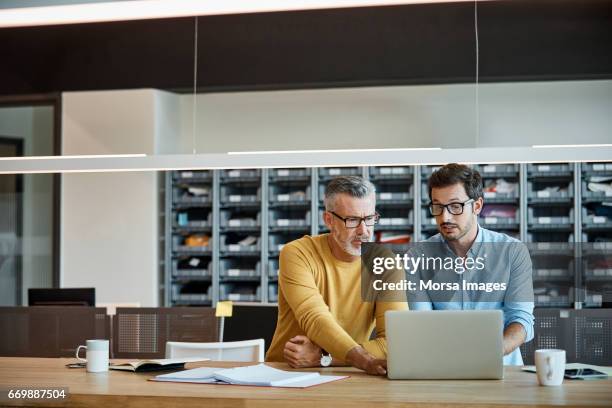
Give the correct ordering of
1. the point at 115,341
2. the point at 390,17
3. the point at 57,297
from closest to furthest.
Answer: the point at 115,341 < the point at 57,297 < the point at 390,17

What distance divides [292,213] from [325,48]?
1.49 m

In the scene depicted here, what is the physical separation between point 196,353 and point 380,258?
3.94 feet

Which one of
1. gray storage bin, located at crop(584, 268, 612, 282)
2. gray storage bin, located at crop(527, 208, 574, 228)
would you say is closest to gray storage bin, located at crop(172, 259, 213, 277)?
gray storage bin, located at crop(527, 208, 574, 228)

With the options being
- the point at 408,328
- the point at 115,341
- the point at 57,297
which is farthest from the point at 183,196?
the point at 408,328

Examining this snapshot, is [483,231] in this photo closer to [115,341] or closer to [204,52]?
[115,341]

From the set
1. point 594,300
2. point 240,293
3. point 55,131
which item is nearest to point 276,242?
point 240,293

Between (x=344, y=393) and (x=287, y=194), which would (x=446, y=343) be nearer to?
(x=344, y=393)

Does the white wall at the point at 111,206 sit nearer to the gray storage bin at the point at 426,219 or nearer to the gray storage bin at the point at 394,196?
the gray storage bin at the point at 394,196

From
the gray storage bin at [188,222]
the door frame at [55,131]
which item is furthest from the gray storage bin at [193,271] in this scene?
the door frame at [55,131]

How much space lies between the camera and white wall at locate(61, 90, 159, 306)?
7.71m

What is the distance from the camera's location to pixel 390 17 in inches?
274

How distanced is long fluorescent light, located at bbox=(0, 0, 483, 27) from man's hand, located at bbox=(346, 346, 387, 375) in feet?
4.98

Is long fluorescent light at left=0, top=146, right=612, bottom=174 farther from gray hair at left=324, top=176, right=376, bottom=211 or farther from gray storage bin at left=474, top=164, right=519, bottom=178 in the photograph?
gray storage bin at left=474, top=164, right=519, bottom=178

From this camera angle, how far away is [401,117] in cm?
772
